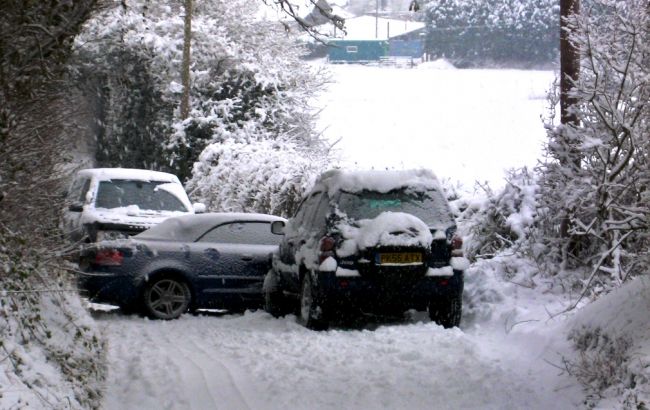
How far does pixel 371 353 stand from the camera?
10109 millimetres

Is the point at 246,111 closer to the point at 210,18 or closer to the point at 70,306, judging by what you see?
the point at 210,18

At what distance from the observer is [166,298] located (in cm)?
1342

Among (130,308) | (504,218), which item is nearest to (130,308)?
(130,308)

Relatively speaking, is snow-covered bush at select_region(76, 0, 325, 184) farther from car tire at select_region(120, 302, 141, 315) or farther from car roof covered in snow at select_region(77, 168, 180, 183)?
car tire at select_region(120, 302, 141, 315)

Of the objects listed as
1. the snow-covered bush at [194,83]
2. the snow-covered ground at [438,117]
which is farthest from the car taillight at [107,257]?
the snow-covered ground at [438,117]

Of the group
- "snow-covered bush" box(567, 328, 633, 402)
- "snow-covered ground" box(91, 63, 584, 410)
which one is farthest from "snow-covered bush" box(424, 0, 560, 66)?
"snow-covered bush" box(567, 328, 633, 402)

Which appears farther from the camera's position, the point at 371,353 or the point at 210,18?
the point at 210,18

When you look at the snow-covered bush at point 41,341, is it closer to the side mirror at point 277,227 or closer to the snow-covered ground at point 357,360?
the snow-covered ground at point 357,360

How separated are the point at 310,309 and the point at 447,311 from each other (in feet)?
5.25

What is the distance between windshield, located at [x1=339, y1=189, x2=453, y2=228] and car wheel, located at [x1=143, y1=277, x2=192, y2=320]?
2.85 m

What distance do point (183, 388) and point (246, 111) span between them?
2453 cm

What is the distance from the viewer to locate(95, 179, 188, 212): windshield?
17312mm

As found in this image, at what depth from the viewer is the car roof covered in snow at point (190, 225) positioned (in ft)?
45.8

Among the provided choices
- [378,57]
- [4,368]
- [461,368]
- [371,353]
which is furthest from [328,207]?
[378,57]
